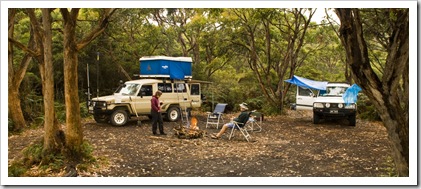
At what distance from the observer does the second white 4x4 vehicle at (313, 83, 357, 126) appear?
12148 mm

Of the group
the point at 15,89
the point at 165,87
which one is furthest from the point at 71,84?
the point at 165,87

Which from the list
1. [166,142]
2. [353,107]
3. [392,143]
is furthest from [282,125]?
[392,143]

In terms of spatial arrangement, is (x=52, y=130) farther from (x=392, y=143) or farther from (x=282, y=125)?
(x=282, y=125)

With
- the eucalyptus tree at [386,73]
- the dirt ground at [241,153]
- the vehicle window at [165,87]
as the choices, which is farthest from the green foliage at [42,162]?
the vehicle window at [165,87]

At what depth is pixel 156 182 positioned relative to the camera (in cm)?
547

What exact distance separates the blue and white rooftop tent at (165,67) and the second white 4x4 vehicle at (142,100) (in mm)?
259

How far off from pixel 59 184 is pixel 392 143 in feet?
16.1

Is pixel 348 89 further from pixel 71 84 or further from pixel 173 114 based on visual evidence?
pixel 71 84

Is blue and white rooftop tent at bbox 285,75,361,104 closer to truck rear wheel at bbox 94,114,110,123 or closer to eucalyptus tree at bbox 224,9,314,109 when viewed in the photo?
eucalyptus tree at bbox 224,9,314,109

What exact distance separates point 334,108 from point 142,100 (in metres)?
6.55

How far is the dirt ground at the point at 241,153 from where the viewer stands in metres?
6.41

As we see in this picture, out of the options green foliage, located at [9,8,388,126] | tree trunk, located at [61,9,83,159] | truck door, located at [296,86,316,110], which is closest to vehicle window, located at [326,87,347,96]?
truck door, located at [296,86,316,110]

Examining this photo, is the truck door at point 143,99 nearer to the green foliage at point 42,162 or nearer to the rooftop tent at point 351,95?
the green foliage at point 42,162

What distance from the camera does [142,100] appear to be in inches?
484
